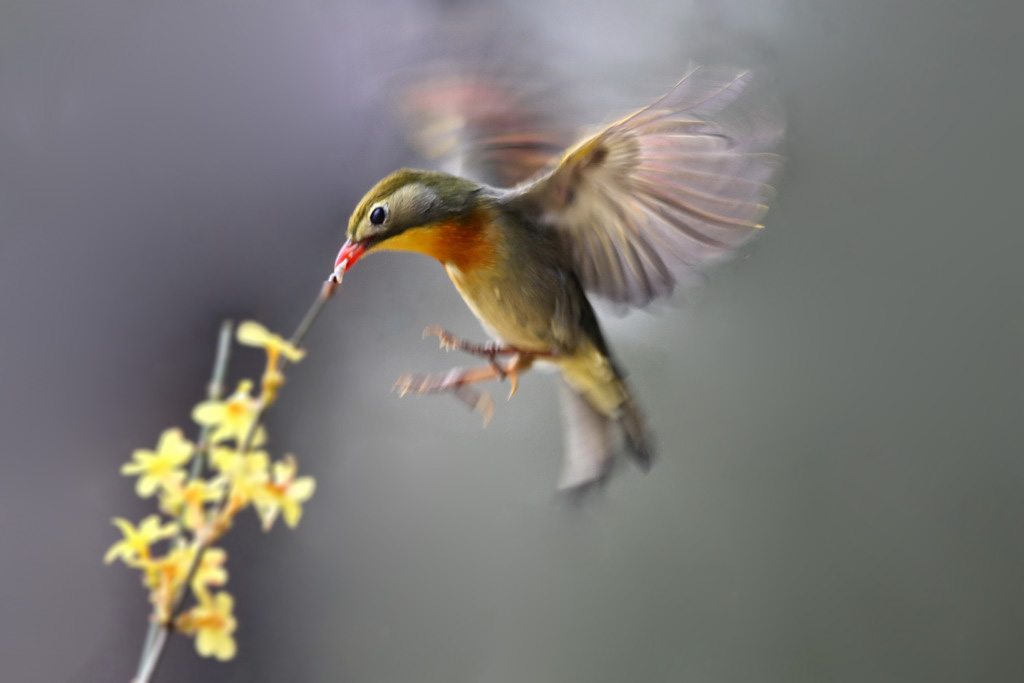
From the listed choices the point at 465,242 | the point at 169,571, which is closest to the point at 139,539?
the point at 169,571

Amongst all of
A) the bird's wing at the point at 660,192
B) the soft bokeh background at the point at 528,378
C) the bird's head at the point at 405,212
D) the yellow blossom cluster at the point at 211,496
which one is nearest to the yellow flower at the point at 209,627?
→ the yellow blossom cluster at the point at 211,496

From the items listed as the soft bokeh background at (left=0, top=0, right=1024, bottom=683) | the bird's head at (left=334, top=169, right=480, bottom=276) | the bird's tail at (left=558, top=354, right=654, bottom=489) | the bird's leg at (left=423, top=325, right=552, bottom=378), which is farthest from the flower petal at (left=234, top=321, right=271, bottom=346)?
the soft bokeh background at (left=0, top=0, right=1024, bottom=683)

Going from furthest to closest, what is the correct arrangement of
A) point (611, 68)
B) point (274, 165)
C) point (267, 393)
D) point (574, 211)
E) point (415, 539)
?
1. point (415, 539)
2. point (274, 165)
3. point (611, 68)
4. point (574, 211)
5. point (267, 393)

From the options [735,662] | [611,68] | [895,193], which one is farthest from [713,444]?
[611,68]

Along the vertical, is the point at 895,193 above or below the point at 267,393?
above

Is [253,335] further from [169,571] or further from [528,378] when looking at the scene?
[528,378]

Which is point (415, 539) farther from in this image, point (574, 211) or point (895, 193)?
point (895, 193)
